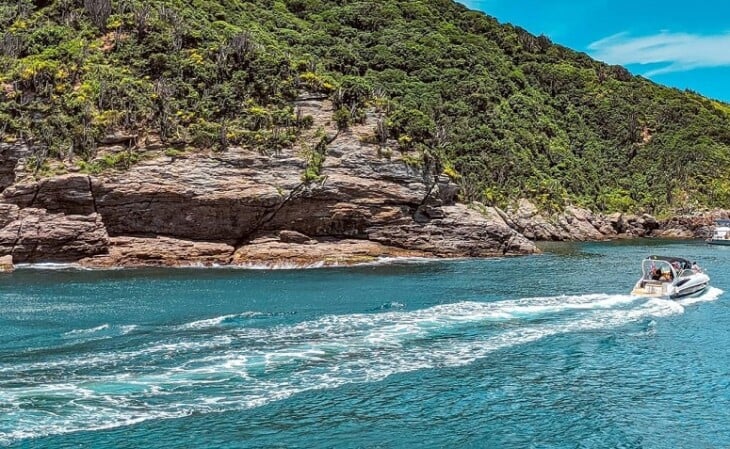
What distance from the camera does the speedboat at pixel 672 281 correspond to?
37906 mm

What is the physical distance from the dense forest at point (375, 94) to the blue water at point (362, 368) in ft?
84.5

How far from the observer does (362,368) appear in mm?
21438

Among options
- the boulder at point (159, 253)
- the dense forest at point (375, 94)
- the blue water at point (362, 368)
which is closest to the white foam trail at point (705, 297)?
the blue water at point (362, 368)

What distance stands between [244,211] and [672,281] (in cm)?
3412

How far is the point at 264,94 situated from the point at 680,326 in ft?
156

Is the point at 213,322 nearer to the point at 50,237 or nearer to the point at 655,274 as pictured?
the point at 655,274

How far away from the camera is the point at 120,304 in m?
34.8

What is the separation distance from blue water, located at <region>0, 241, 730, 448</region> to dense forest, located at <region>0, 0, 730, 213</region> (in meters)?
25.8

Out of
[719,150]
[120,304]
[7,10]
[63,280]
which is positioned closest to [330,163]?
[63,280]

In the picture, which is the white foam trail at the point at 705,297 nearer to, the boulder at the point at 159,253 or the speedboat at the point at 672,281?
the speedboat at the point at 672,281

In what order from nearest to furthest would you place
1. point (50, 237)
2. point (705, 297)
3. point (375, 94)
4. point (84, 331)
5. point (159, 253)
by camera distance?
1. point (84, 331)
2. point (705, 297)
3. point (50, 237)
4. point (159, 253)
5. point (375, 94)

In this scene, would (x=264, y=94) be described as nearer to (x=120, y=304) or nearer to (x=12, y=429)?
(x=120, y=304)

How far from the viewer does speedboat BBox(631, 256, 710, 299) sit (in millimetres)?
37906

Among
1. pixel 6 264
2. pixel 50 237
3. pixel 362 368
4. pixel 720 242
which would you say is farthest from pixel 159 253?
pixel 720 242
